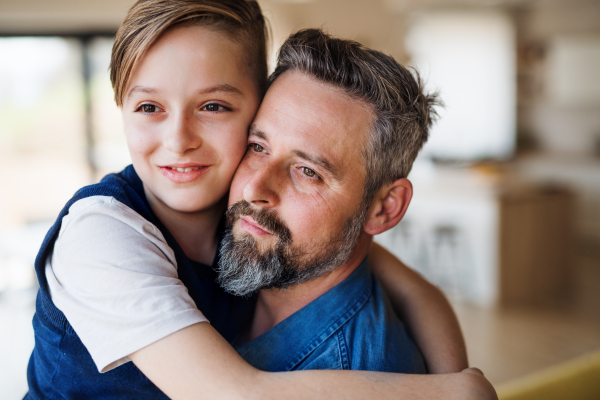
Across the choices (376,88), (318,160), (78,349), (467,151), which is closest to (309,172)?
(318,160)

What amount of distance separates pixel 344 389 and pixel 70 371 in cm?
59

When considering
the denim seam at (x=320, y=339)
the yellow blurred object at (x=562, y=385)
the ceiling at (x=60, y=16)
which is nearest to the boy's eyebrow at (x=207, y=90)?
the denim seam at (x=320, y=339)

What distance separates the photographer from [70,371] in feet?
3.75

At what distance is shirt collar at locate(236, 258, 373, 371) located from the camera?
125 cm

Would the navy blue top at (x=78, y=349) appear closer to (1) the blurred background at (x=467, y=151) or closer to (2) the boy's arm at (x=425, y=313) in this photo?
(2) the boy's arm at (x=425, y=313)

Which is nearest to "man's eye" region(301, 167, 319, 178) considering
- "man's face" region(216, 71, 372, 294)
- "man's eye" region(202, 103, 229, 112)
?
"man's face" region(216, 71, 372, 294)

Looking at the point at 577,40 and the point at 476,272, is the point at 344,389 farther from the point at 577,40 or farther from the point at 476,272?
the point at 577,40

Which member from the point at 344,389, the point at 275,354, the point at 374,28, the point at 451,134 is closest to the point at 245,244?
the point at 275,354

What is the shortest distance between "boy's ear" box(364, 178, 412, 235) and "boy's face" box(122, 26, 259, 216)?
0.39 metres

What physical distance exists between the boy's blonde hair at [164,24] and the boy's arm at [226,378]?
645mm

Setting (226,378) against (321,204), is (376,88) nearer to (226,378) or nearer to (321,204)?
(321,204)

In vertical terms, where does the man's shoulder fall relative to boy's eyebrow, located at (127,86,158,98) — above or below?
below

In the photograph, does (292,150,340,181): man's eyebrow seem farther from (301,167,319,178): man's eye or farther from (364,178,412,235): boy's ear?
(364,178,412,235): boy's ear

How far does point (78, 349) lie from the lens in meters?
1.11
